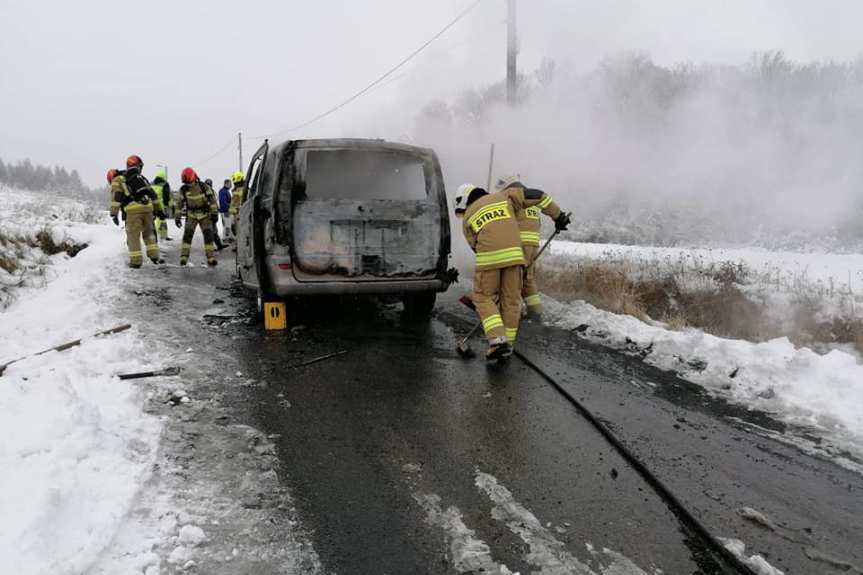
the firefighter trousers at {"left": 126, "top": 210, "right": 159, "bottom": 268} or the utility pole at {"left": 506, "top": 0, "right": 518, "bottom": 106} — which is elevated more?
the utility pole at {"left": 506, "top": 0, "right": 518, "bottom": 106}

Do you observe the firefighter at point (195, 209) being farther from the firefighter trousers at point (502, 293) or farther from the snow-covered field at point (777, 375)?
the snow-covered field at point (777, 375)

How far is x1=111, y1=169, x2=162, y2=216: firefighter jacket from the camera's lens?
9320mm

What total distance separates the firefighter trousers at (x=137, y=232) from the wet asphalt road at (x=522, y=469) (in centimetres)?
554

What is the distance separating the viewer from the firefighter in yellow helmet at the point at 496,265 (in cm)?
493

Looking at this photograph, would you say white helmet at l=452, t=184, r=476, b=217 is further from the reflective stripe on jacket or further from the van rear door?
the van rear door

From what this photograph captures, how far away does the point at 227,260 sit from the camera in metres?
12.2

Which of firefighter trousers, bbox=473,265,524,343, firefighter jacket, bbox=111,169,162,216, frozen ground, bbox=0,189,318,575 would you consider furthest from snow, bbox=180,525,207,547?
firefighter jacket, bbox=111,169,162,216

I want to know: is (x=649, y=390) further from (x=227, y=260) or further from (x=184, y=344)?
(x=227, y=260)

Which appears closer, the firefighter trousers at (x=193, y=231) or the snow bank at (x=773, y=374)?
the snow bank at (x=773, y=374)

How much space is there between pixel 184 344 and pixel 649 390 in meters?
4.19

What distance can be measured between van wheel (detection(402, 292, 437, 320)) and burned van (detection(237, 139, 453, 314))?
0.28m

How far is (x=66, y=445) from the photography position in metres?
2.62

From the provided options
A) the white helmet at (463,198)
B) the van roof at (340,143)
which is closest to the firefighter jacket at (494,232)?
the white helmet at (463,198)

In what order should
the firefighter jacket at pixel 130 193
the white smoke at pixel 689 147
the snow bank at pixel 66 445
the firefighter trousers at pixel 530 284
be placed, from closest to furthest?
the snow bank at pixel 66 445, the firefighter trousers at pixel 530 284, the firefighter jacket at pixel 130 193, the white smoke at pixel 689 147
